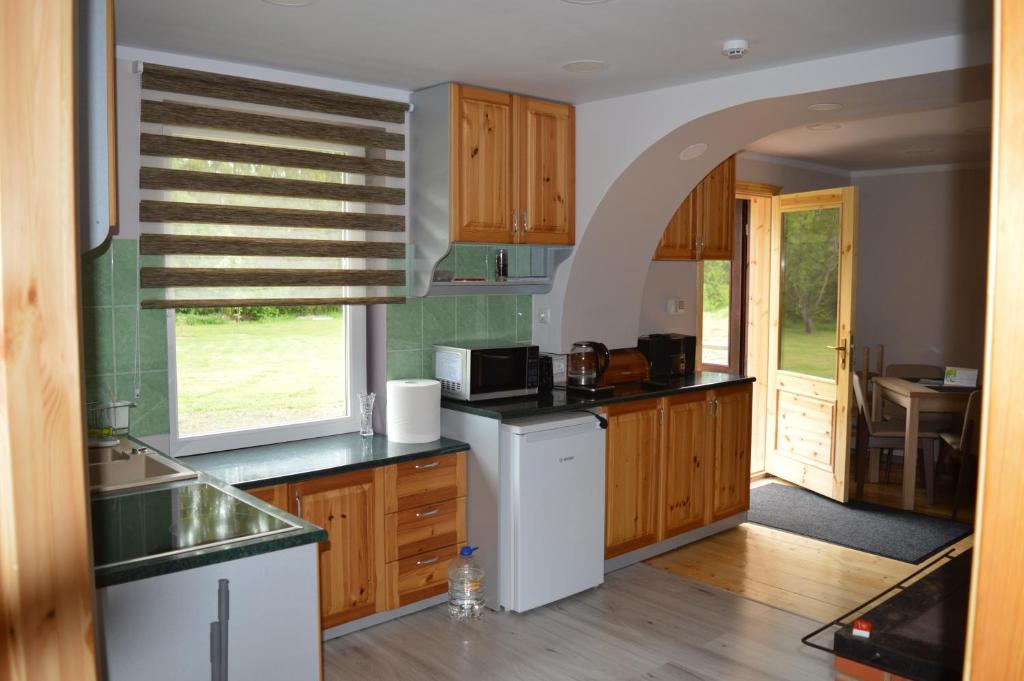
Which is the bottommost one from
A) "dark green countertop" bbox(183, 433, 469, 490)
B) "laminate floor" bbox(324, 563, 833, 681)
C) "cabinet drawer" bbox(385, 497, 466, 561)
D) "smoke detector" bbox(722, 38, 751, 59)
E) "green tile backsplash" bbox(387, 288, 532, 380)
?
"laminate floor" bbox(324, 563, 833, 681)

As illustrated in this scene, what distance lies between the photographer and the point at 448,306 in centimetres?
436

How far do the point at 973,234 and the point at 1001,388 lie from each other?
684cm

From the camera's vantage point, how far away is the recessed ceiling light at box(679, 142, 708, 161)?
13.9 feet

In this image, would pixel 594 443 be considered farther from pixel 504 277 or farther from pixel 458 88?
pixel 458 88

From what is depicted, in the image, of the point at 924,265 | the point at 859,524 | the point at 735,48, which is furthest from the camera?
the point at 924,265

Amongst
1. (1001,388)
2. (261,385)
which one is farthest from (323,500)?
(1001,388)

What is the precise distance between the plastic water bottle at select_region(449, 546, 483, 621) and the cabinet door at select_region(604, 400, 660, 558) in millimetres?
756

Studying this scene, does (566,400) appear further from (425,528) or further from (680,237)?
(680,237)

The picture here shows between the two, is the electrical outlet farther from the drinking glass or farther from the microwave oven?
the drinking glass

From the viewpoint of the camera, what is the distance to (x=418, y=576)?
12.3 ft

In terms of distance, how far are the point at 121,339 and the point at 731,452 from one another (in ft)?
11.3

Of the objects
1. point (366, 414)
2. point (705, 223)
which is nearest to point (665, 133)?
point (705, 223)

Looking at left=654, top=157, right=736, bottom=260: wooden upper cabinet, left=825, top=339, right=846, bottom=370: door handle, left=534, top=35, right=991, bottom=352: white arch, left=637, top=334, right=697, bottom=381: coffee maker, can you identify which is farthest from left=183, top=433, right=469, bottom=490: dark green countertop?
left=825, top=339, right=846, bottom=370: door handle

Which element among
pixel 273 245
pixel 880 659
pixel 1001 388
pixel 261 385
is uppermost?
pixel 273 245
